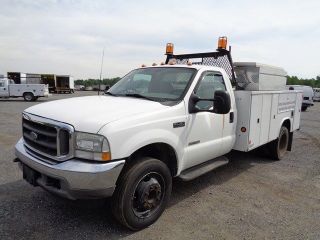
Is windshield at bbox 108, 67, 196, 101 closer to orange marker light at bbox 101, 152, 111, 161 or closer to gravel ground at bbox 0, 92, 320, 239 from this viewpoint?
orange marker light at bbox 101, 152, 111, 161

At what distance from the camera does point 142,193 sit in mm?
3371

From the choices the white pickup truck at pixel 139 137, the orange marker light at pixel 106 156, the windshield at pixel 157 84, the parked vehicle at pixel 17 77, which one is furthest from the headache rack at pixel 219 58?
the parked vehicle at pixel 17 77

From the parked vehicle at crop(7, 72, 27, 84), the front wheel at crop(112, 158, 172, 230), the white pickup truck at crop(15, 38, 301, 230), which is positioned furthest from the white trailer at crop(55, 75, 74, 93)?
the front wheel at crop(112, 158, 172, 230)

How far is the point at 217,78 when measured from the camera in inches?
184

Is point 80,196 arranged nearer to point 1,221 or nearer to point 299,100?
point 1,221

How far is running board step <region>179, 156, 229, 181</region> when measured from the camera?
4027 millimetres

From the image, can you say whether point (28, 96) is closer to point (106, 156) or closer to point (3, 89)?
point (3, 89)

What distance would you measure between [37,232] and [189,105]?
7.65ft

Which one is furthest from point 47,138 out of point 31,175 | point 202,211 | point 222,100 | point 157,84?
point 202,211

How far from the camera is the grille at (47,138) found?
3.04 m

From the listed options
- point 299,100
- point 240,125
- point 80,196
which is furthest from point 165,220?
point 299,100

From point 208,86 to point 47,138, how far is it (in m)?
2.38

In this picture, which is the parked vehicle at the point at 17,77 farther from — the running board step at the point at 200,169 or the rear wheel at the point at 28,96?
the running board step at the point at 200,169

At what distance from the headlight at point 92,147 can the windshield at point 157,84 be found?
1227 mm
